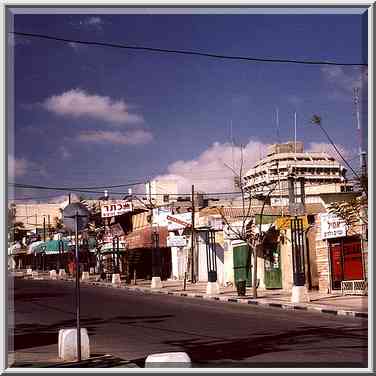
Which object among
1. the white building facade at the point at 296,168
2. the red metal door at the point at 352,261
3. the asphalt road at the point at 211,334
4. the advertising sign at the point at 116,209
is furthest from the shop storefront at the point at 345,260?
the advertising sign at the point at 116,209

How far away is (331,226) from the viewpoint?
103 feet

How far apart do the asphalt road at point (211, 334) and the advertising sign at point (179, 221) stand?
21.1 meters

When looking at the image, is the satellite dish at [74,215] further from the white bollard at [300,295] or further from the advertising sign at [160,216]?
the advertising sign at [160,216]

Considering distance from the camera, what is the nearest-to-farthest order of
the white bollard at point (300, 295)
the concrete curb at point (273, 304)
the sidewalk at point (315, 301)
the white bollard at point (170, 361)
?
the white bollard at point (170, 361) < the concrete curb at point (273, 304) < the sidewalk at point (315, 301) < the white bollard at point (300, 295)

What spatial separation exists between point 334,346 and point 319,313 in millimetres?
9396

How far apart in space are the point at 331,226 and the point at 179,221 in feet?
61.9

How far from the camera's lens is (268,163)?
6875cm

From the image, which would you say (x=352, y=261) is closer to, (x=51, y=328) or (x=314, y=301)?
(x=314, y=301)

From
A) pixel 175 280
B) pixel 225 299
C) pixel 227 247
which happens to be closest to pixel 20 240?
pixel 175 280

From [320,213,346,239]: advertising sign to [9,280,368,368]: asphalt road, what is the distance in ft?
20.5

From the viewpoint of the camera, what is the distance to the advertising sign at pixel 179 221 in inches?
1917

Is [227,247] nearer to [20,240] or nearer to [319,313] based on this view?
[319,313]

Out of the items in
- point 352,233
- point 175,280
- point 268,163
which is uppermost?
point 268,163

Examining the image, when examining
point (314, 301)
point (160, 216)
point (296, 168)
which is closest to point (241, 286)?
point (314, 301)
